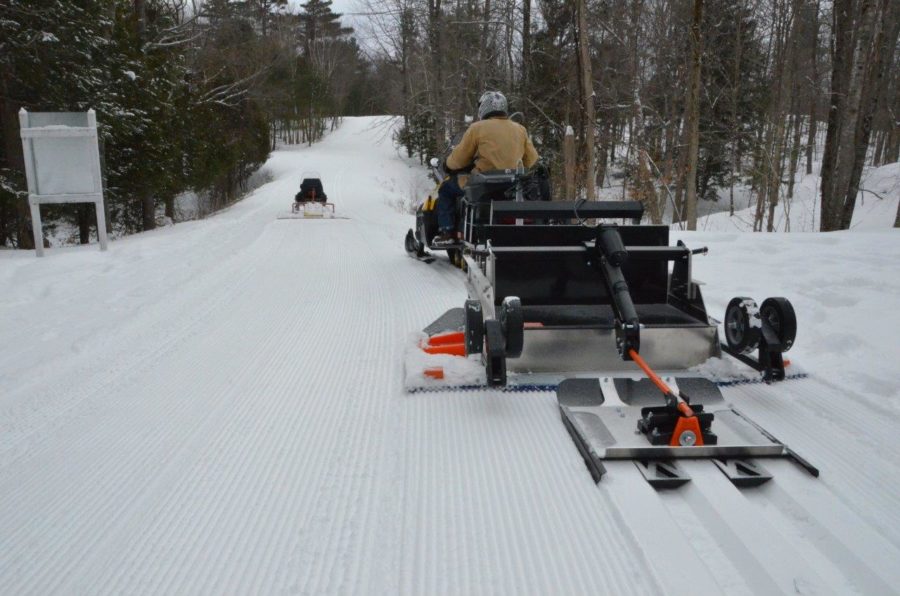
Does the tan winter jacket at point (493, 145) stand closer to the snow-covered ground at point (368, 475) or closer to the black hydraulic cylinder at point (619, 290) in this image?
the snow-covered ground at point (368, 475)

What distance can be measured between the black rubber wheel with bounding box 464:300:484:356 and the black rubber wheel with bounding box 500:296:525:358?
0.57ft

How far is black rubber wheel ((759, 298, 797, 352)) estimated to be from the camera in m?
3.30

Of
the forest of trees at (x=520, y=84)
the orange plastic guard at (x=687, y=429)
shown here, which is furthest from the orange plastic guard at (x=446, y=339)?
the forest of trees at (x=520, y=84)

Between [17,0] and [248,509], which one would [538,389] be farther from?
[17,0]

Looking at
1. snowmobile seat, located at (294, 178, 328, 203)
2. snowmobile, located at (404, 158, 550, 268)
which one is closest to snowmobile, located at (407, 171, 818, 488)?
snowmobile, located at (404, 158, 550, 268)

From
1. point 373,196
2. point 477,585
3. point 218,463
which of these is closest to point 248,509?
point 218,463

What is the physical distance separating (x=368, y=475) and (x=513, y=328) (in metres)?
1.07

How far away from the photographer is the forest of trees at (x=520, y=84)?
438 inches

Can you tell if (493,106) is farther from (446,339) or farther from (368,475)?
(368,475)

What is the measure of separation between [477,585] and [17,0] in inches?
502

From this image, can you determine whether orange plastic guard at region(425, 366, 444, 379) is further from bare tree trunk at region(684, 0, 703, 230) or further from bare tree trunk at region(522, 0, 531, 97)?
bare tree trunk at region(522, 0, 531, 97)

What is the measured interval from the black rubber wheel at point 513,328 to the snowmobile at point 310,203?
44.8ft

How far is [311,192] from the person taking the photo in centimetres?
1777

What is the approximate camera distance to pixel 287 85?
3919cm
